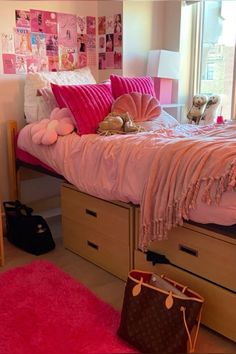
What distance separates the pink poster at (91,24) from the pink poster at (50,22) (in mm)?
330

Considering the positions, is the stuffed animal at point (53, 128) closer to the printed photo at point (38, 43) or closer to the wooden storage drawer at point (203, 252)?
the printed photo at point (38, 43)

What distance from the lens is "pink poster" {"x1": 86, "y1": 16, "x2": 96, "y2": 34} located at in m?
3.04

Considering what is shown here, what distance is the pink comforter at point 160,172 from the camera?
57.8 inches

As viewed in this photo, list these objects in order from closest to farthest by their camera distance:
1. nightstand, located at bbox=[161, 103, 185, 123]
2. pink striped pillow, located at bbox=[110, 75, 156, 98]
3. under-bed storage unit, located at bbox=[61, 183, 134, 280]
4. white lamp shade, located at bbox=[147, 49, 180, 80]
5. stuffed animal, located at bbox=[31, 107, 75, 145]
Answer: under-bed storage unit, located at bbox=[61, 183, 134, 280], stuffed animal, located at bbox=[31, 107, 75, 145], pink striped pillow, located at bbox=[110, 75, 156, 98], white lamp shade, located at bbox=[147, 49, 180, 80], nightstand, located at bbox=[161, 103, 185, 123]

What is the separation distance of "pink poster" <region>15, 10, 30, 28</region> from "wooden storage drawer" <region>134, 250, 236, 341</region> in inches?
79.8

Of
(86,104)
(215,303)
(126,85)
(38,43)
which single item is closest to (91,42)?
(38,43)

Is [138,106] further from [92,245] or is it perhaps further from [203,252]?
[203,252]

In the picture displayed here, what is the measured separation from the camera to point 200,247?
1.62 metres

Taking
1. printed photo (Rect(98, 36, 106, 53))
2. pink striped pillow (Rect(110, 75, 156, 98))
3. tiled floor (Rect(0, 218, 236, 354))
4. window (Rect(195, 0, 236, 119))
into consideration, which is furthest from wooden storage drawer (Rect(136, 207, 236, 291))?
printed photo (Rect(98, 36, 106, 53))

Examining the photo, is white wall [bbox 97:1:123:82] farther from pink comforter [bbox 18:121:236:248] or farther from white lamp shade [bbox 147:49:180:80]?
pink comforter [bbox 18:121:236:248]

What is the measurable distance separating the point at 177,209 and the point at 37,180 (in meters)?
1.64

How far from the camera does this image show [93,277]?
2.09 metres

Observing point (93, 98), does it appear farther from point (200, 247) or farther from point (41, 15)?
point (200, 247)

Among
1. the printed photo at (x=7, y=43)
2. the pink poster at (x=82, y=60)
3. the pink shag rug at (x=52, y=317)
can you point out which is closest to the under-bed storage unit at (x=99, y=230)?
the pink shag rug at (x=52, y=317)
